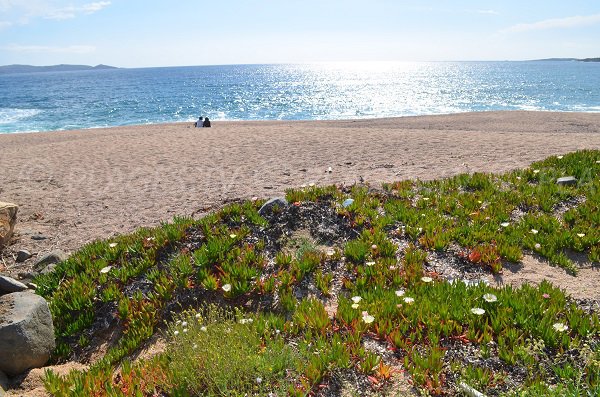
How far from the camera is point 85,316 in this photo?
16.5ft

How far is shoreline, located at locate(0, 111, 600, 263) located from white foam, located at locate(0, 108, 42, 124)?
30803 millimetres

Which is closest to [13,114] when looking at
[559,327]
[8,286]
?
[8,286]

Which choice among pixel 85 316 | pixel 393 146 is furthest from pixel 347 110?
pixel 85 316

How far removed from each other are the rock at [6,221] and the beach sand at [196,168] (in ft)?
1.00

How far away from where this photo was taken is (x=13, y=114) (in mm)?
48938

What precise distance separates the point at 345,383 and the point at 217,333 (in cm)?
113

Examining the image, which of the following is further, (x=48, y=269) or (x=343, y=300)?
(x=48, y=269)

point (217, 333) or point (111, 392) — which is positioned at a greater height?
point (217, 333)

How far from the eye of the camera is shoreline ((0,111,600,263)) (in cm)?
935

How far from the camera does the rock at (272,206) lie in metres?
7.11

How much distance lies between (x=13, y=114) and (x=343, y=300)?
187 ft

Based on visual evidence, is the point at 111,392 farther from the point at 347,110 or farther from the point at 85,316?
the point at 347,110

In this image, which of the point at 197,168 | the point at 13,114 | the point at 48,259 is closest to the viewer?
the point at 48,259

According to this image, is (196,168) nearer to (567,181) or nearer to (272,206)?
(272,206)
